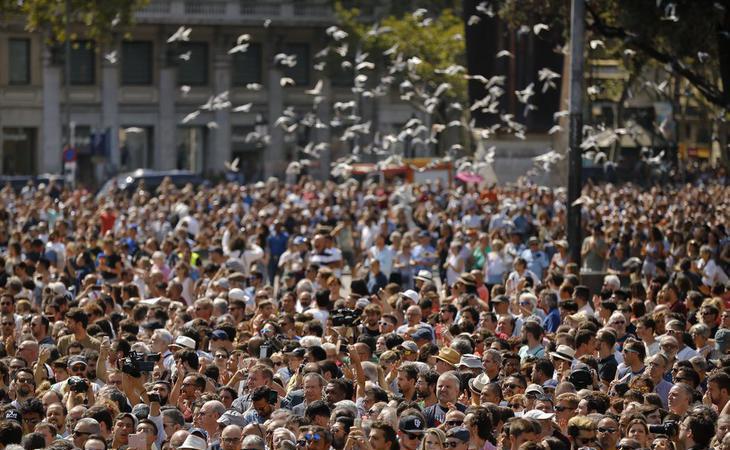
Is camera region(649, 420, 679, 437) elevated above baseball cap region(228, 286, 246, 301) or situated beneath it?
situated beneath

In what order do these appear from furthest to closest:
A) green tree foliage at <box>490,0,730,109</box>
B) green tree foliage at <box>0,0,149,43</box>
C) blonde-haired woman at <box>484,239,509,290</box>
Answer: green tree foliage at <box>0,0,149,43</box> → green tree foliage at <box>490,0,730,109</box> → blonde-haired woman at <box>484,239,509,290</box>

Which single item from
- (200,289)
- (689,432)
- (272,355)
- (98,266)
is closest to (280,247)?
(98,266)

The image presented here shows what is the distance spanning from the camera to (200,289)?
20625mm

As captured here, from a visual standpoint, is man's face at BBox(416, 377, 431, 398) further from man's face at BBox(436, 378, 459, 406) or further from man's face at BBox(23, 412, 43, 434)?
man's face at BBox(23, 412, 43, 434)

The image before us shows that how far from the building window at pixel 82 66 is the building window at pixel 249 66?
20.2 ft

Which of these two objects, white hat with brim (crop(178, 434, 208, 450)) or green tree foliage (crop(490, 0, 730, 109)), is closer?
white hat with brim (crop(178, 434, 208, 450))

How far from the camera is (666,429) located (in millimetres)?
10836

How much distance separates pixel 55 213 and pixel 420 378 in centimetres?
2291

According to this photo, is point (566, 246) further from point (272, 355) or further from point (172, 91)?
point (172, 91)

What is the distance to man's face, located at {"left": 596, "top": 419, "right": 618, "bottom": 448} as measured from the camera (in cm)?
1051

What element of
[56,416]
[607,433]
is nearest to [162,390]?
[56,416]

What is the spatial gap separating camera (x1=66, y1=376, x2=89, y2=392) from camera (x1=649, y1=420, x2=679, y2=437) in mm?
4214

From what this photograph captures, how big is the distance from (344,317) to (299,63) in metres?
56.0

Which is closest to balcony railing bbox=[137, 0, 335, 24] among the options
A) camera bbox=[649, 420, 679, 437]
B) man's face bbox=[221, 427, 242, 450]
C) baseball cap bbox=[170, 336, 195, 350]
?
baseball cap bbox=[170, 336, 195, 350]
